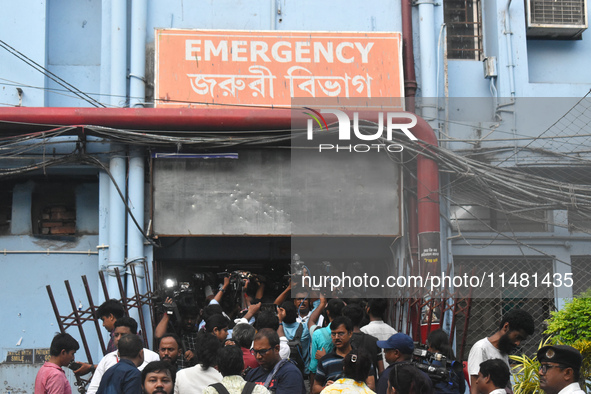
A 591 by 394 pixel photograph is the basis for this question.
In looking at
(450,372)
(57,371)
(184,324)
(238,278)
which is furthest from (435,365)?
(238,278)

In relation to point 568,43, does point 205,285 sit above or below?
below

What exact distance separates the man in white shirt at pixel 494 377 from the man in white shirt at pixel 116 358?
2.83 m

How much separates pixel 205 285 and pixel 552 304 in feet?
15.9

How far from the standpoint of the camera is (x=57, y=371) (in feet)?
21.2

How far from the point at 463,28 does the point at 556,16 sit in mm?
1328


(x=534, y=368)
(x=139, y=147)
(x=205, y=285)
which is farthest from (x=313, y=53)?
(x=534, y=368)

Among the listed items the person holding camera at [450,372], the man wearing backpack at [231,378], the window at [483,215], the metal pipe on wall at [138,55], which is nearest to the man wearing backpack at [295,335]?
the person holding camera at [450,372]

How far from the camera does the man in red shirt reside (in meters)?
6.39

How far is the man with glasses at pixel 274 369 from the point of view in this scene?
18.6 feet

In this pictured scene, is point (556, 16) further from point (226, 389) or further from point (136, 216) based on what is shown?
point (226, 389)

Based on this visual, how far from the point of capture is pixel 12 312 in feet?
33.4

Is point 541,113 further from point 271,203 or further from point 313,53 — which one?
point 271,203

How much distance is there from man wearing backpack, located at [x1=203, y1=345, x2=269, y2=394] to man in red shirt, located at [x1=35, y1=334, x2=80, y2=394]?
1.81 meters

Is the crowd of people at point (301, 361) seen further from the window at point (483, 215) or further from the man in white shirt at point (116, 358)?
the window at point (483, 215)
